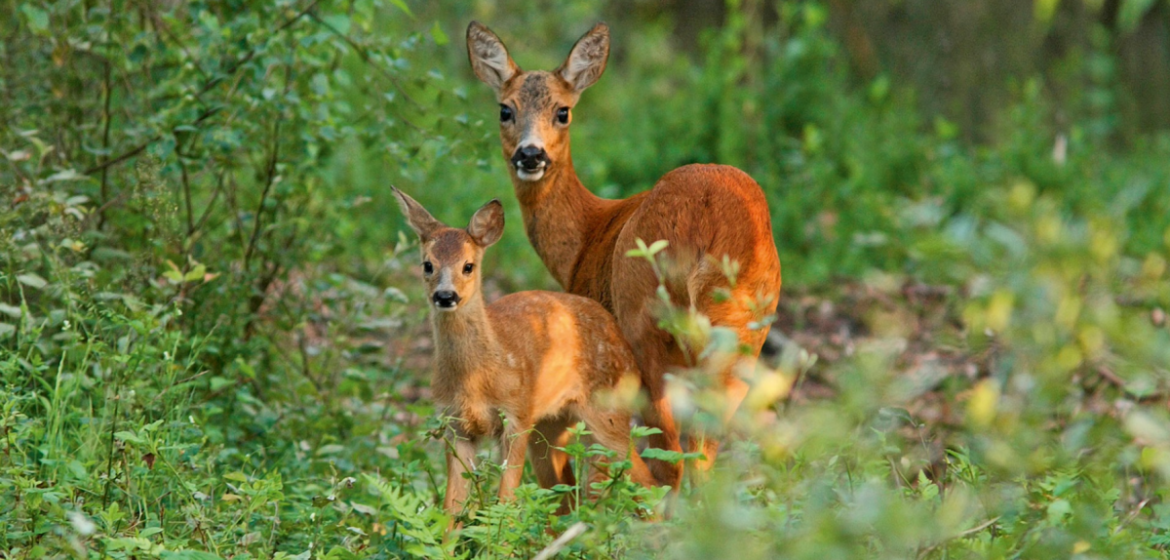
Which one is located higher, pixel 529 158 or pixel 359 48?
pixel 359 48

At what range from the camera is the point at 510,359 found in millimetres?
4523

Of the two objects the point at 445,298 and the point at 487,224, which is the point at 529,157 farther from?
the point at 445,298

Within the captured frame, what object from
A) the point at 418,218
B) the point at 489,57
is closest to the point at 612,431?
the point at 418,218

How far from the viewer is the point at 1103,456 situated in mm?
3156

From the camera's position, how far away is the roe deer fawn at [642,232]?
454 cm

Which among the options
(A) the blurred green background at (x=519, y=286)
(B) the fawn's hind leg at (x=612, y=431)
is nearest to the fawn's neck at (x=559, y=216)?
(A) the blurred green background at (x=519, y=286)

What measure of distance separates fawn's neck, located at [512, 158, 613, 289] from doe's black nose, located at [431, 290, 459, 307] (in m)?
1.27

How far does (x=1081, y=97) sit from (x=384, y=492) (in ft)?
30.0

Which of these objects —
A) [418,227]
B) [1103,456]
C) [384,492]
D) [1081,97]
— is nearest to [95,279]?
[418,227]

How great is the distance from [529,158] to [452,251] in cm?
102

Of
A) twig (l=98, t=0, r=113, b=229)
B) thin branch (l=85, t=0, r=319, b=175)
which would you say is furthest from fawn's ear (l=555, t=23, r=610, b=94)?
twig (l=98, t=0, r=113, b=229)

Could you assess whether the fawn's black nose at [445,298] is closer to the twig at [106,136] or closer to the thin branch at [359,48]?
the thin branch at [359,48]

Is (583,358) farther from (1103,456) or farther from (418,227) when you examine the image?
(1103,456)

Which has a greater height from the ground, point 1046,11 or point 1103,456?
point 1046,11
